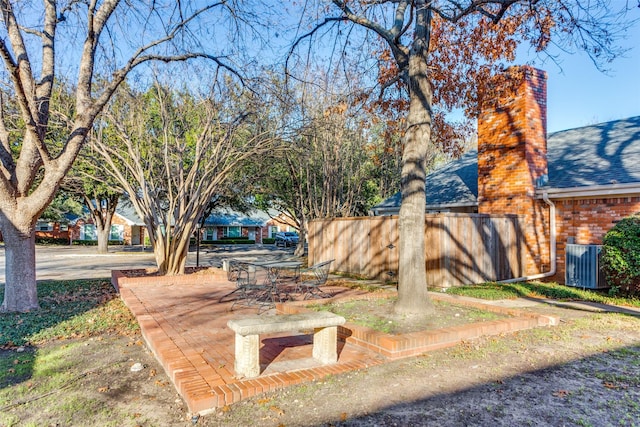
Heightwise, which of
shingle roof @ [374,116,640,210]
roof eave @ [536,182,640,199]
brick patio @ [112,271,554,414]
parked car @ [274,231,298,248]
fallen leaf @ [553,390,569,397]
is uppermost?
shingle roof @ [374,116,640,210]

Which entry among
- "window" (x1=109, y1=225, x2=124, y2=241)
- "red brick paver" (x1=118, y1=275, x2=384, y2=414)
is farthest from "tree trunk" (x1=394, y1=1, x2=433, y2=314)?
"window" (x1=109, y1=225, x2=124, y2=241)

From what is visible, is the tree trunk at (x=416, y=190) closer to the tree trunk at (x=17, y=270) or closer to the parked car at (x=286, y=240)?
the tree trunk at (x=17, y=270)

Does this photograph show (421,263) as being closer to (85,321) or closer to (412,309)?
(412,309)

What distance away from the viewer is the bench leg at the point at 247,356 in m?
3.92

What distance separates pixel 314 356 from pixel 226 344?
123 centimetres

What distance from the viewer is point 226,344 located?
5086 millimetres

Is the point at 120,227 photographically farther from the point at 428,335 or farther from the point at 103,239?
the point at 428,335

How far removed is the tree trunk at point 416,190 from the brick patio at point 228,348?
104cm

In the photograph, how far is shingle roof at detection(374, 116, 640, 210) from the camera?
9969 mm

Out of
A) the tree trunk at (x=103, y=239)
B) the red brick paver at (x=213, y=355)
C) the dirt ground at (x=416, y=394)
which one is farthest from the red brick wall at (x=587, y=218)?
the tree trunk at (x=103, y=239)

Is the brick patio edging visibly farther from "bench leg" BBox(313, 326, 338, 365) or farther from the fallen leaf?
the fallen leaf

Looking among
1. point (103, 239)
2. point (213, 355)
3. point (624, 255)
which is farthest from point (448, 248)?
point (103, 239)

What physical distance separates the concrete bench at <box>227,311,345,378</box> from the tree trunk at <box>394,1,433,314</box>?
205cm

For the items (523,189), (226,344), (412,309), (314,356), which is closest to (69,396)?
(226,344)
